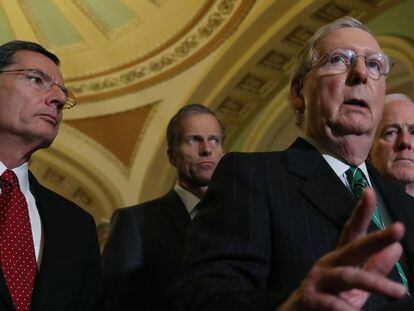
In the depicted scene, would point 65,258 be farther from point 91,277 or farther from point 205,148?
point 205,148

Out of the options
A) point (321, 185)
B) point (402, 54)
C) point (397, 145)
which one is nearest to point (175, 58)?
point (402, 54)

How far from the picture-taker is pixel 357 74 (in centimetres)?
175

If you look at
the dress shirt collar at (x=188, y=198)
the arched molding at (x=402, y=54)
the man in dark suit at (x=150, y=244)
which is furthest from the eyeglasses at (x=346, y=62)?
the arched molding at (x=402, y=54)

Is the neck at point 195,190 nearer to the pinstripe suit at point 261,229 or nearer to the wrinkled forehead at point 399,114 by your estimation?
the wrinkled forehead at point 399,114

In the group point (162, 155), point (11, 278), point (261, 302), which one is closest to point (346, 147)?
point (261, 302)

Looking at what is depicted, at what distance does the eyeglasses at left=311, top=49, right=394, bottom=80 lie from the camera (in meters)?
1.78

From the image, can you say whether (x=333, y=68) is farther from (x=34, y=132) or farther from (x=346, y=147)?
(x=34, y=132)

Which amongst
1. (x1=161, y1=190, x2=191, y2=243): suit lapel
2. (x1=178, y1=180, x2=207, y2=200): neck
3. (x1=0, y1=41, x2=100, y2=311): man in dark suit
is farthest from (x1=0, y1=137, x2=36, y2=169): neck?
(x1=178, y1=180, x2=207, y2=200): neck

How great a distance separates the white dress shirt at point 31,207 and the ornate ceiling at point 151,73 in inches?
184

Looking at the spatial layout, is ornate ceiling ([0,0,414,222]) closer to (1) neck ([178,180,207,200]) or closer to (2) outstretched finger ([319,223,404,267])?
(1) neck ([178,180,207,200])

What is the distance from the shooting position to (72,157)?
933 cm

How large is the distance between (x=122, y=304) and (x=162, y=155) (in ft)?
20.3

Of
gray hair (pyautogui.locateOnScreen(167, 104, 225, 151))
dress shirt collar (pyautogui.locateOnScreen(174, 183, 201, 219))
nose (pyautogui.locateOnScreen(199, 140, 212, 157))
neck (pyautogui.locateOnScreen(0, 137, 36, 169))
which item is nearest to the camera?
neck (pyautogui.locateOnScreen(0, 137, 36, 169))

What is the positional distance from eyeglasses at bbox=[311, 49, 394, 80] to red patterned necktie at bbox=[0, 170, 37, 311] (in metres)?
0.99
